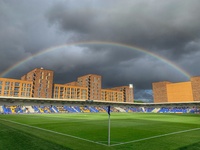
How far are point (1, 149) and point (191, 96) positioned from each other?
8335 inches

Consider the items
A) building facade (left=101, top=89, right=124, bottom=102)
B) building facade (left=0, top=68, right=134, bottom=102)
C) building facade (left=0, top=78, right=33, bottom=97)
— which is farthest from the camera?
building facade (left=101, top=89, right=124, bottom=102)

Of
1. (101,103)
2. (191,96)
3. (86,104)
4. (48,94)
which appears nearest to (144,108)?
(101,103)

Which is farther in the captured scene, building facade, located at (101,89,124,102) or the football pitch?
building facade, located at (101,89,124,102)

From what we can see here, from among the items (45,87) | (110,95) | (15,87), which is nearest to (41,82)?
(45,87)

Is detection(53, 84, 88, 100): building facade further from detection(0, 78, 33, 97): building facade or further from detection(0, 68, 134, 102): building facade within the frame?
detection(0, 78, 33, 97): building facade

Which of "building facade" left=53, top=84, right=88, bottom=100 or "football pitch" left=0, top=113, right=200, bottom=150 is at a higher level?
"building facade" left=53, top=84, right=88, bottom=100

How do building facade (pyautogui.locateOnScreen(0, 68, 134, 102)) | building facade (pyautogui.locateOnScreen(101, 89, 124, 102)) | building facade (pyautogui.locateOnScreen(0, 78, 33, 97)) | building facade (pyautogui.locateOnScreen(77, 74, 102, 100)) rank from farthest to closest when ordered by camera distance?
1. building facade (pyautogui.locateOnScreen(101, 89, 124, 102))
2. building facade (pyautogui.locateOnScreen(77, 74, 102, 100))
3. building facade (pyautogui.locateOnScreen(0, 68, 134, 102))
4. building facade (pyautogui.locateOnScreen(0, 78, 33, 97))

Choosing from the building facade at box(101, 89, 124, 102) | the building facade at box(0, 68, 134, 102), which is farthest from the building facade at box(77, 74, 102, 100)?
the building facade at box(101, 89, 124, 102)

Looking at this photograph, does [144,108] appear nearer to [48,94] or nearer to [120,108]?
[120,108]

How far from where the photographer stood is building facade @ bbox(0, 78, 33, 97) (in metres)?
123

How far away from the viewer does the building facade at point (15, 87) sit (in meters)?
123

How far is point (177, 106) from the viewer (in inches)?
4377

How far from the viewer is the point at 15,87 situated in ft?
419

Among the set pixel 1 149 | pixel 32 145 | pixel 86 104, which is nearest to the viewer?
pixel 1 149
